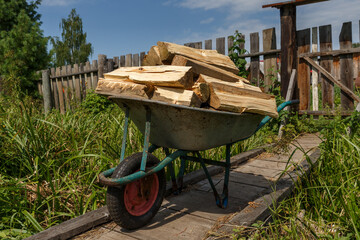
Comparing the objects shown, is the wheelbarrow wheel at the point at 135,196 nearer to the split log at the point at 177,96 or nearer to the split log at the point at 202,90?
the split log at the point at 177,96

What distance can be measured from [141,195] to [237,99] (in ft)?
3.24

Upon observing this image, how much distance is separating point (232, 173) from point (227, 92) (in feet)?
5.24

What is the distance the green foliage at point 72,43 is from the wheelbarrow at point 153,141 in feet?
106

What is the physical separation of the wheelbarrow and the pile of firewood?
75 mm

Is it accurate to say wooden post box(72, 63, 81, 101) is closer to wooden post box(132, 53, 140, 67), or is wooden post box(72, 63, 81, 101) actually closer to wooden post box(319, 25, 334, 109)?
wooden post box(132, 53, 140, 67)

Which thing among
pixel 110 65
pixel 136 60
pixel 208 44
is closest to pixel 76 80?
pixel 110 65

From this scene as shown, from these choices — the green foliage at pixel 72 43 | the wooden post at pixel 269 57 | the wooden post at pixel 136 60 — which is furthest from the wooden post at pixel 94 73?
the green foliage at pixel 72 43

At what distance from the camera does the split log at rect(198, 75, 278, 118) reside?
7.04 ft

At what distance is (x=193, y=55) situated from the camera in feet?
8.11

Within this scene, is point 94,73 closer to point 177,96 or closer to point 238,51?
point 238,51

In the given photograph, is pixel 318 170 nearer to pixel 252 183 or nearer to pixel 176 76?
pixel 252 183

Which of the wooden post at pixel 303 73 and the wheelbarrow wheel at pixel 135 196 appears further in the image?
the wooden post at pixel 303 73

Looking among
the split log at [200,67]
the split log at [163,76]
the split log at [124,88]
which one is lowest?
the split log at [124,88]

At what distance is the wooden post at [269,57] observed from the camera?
616 centimetres
